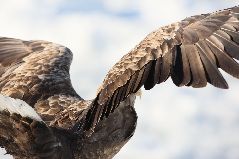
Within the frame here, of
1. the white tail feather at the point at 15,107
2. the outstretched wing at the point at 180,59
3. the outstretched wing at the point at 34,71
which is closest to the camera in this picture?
the outstretched wing at the point at 180,59

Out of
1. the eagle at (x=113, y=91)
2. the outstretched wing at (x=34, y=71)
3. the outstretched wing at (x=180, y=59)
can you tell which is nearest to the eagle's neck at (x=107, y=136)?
the eagle at (x=113, y=91)

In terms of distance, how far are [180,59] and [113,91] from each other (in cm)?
80

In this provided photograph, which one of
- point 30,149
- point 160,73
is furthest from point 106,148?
point 160,73

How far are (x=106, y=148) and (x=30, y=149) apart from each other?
1147 millimetres

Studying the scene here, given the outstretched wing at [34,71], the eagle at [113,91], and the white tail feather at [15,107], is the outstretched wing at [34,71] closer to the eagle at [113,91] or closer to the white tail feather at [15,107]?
the eagle at [113,91]

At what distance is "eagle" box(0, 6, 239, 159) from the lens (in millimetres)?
7020

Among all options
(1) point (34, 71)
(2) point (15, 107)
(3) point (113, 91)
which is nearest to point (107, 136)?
(3) point (113, 91)

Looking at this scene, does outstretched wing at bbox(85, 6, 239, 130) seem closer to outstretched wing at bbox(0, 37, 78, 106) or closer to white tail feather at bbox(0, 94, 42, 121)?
white tail feather at bbox(0, 94, 42, 121)

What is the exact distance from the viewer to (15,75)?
9.99 m

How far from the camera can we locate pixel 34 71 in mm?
9961

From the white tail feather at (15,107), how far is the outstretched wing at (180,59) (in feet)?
2.26

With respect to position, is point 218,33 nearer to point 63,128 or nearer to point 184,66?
point 184,66

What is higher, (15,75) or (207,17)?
(207,17)

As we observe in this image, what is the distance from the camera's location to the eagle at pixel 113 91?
7.02m
